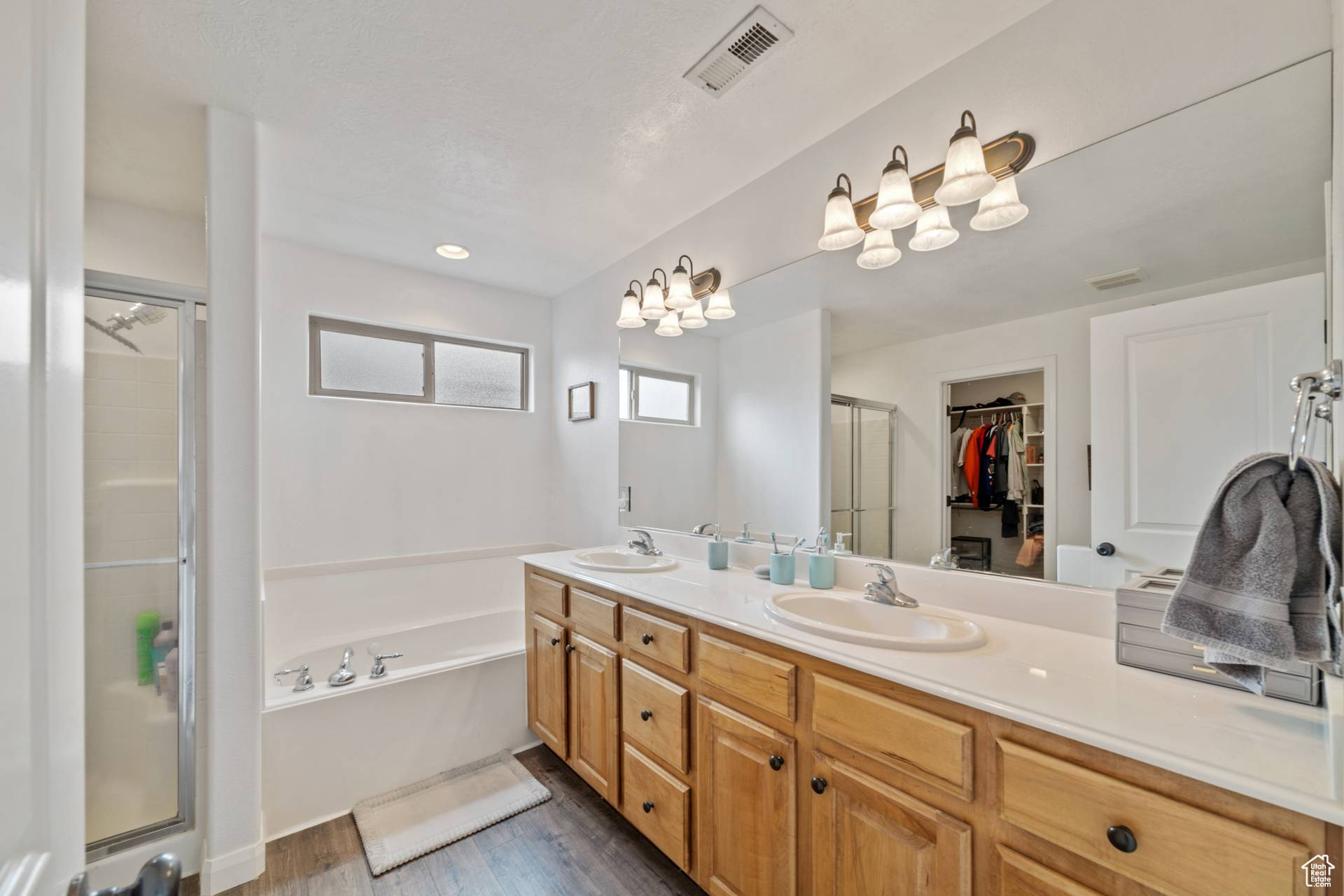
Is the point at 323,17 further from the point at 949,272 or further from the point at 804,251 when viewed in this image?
the point at 949,272

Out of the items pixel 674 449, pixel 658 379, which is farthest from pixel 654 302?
pixel 674 449

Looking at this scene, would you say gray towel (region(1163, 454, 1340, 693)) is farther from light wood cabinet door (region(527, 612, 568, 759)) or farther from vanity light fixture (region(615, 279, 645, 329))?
vanity light fixture (region(615, 279, 645, 329))

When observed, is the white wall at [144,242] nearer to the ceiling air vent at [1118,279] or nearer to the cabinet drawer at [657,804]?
the cabinet drawer at [657,804]

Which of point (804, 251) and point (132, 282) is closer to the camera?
point (132, 282)

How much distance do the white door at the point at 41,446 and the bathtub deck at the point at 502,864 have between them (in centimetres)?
160

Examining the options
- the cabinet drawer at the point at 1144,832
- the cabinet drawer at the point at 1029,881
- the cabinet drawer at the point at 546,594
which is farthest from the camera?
the cabinet drawer at the point at 546,594

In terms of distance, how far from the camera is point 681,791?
1.63m

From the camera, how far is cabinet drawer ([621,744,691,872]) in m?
1.62

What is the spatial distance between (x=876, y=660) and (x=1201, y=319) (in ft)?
3.39

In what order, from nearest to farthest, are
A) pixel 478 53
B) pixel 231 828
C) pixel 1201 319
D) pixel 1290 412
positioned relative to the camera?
pixel 1290 412 → pixel 1201 319 → pixel 478 53 → pixel 231 828

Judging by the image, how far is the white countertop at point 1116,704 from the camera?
0.78m

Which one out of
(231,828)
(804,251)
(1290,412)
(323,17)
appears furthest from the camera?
(804,251)

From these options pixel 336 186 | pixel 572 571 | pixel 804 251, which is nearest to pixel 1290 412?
pixel 804 251

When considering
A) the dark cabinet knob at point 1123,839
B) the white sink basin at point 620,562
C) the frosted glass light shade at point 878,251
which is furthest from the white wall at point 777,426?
the dark cabinet knob at point 1123,839
